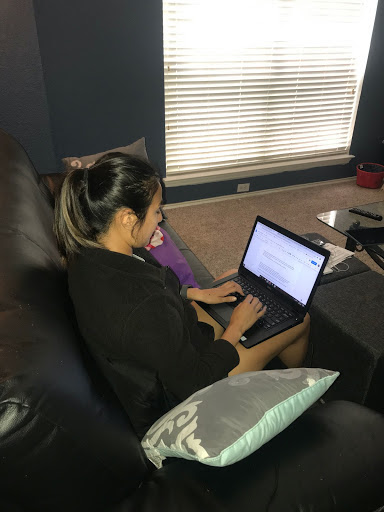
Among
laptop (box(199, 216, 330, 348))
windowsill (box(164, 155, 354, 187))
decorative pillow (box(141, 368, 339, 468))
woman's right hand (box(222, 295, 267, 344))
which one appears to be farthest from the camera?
windowsill (box(164, 155, 354, 187))

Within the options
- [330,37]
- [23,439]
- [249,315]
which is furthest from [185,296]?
[330,37]

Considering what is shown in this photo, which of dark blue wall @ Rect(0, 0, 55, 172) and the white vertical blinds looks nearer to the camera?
dark blue wall @ Rect(0, 0, 55, 172)

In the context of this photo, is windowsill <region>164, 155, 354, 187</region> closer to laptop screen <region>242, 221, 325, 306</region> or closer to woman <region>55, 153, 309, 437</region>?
laptop screen <region>242, 221, 325, 306</region>

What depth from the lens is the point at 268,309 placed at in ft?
4.99

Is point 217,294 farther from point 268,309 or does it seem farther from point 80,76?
point 80,76

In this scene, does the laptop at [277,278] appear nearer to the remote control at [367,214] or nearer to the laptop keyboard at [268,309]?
the laptop keyboard at [268,309]

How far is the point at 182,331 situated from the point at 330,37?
3.66 meters

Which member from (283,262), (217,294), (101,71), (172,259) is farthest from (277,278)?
(101,71)

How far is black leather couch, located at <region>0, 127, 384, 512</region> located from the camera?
0.65 meters

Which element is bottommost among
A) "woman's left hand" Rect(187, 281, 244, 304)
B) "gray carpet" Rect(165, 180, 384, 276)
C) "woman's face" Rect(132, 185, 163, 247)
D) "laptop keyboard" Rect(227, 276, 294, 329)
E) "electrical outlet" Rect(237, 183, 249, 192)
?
"gray carpet" Rect(165, 180, 384, 276)

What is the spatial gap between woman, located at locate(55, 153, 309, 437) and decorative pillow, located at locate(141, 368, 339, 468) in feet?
0.31

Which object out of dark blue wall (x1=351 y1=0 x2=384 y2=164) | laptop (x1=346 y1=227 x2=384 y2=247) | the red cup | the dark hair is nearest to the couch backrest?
the dark hair

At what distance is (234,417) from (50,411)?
0.39m

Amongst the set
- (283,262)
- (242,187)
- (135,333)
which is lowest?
(242,187)
